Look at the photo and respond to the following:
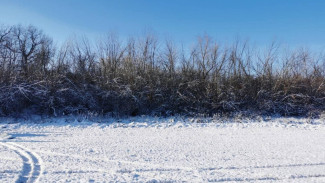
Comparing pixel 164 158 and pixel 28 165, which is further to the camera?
pixel 164 158

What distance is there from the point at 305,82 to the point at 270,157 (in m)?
12.5

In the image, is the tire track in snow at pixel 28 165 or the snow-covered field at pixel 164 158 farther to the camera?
the snow-covered field at pixel 164 158

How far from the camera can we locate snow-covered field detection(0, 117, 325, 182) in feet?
11.5

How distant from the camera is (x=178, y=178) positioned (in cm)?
344

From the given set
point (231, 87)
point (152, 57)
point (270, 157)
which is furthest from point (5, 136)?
point (231, 87)

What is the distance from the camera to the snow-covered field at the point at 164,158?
11.5 feet

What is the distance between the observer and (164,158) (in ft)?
14.6

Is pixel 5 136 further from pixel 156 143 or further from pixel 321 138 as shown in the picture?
pixel 321 138

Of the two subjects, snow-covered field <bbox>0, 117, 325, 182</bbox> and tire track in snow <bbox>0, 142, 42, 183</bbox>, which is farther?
snow-covered field <bbox>0, 117, 325, 182</bbox>

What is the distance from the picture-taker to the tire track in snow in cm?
341

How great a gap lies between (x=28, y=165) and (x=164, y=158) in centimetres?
299

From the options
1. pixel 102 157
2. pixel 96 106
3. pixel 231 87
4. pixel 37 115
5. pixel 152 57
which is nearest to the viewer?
pixel 102 157

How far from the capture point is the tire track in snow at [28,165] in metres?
3.41

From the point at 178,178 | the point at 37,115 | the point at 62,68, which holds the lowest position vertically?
the point at 178,178
